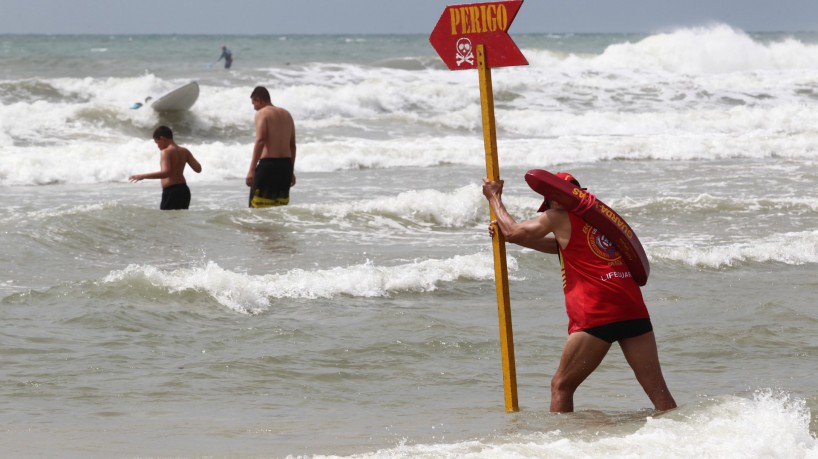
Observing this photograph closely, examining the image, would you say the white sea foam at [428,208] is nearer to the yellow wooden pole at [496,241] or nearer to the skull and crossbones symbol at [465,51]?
the skull and crossbones symbol at [465,51]

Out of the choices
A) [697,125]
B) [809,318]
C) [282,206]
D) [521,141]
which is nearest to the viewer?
[809,318]

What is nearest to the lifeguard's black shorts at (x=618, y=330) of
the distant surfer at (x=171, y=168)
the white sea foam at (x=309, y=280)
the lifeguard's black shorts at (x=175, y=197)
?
the white sea foam at (x=309, y=280)

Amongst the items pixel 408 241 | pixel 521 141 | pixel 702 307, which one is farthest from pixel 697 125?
pixel 702 307

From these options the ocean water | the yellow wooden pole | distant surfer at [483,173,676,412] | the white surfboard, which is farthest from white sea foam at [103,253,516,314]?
the white surfboard

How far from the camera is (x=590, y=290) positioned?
16.6 feet

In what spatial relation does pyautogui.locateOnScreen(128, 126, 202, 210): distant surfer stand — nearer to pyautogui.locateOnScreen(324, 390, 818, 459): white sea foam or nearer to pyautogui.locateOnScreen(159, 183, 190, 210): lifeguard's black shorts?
pyautogui.locateOnScreen(159, 183, 190, 210): lifeguard's black shorts

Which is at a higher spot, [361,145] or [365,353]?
[361,145]

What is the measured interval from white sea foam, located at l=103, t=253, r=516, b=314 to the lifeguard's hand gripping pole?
11.2 feet

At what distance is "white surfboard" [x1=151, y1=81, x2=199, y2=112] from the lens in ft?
82.6

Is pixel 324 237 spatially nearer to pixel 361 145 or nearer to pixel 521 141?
pixel 361 145

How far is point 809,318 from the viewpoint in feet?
27.4

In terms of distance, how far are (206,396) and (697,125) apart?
79.9 feet

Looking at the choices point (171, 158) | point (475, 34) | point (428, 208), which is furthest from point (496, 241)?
point (428, 208)

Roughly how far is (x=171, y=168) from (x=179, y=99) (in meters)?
14.7
